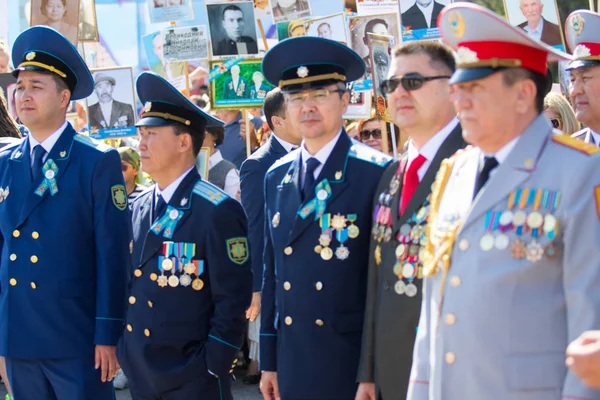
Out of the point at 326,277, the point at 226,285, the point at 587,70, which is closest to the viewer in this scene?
the point at 326,277

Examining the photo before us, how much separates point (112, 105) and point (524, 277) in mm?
6413

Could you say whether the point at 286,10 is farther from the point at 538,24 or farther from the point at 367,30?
the point at 538,24

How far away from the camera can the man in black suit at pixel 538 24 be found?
22.6 ft

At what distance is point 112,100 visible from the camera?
839 cm

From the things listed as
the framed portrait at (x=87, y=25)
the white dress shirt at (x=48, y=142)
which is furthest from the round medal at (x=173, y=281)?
the framed portrait at (x=87, y=25)

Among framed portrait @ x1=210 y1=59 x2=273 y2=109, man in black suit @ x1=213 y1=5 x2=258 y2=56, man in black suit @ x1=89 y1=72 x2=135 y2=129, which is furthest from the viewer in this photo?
man in black suit @ x1=89 y1=72 x2=135 y2=129

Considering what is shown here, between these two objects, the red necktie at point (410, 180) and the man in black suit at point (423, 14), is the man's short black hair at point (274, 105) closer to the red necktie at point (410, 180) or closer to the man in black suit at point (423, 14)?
the man in black suit at point (423, 14)

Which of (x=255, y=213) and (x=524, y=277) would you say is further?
(x=255, y=213)

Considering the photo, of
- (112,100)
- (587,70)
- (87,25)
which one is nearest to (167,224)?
(587,70)

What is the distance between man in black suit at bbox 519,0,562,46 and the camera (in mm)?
6891

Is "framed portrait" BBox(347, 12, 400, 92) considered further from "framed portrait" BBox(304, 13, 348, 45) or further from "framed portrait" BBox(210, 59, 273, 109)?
"framed portrait" BBox(210, 59, 273, 109)

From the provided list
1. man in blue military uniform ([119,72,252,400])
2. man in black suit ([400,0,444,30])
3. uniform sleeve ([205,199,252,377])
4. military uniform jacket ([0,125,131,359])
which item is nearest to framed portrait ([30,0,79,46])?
man in black suit ([400,0,444,30])

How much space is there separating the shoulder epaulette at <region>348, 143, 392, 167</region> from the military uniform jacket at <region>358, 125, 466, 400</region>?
1.27ft

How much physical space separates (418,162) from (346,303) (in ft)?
2.21
